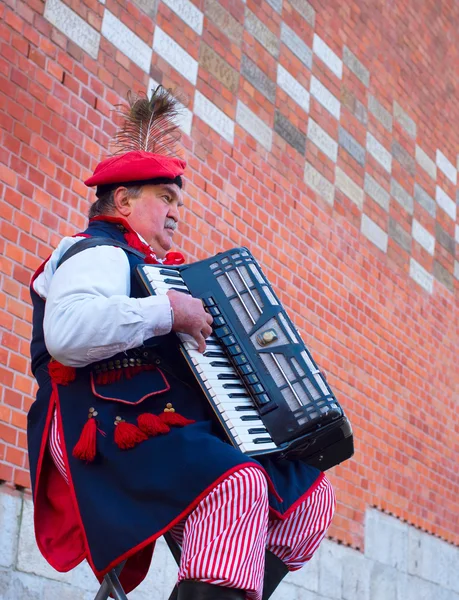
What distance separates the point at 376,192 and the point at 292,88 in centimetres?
119

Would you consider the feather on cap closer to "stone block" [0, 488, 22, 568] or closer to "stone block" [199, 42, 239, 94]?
"stone block" [0, 488, 22, 568]

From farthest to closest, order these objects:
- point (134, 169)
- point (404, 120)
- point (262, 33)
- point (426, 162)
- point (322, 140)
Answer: point (426, 162)
point (404, 120)
point (322, 140)
point (262, 33)
point (134, 169)

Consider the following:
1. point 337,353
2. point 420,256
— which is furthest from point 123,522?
point 420,256

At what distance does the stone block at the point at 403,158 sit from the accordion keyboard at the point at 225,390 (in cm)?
547

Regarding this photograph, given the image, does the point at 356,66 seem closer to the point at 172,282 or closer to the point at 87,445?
the point at 172,282

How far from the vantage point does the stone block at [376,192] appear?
24.9 ft

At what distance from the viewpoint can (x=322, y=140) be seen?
711cm

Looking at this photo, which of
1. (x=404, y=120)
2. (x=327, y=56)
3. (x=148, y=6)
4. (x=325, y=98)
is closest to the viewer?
(x=148, y=6)

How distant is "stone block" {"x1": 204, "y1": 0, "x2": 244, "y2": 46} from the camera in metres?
6.16

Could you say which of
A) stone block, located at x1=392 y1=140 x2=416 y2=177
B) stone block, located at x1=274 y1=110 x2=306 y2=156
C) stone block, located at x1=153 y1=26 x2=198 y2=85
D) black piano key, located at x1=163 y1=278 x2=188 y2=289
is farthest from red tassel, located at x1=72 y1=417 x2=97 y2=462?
stone block, located at x1=392 y1=140 x2=416 y2=177

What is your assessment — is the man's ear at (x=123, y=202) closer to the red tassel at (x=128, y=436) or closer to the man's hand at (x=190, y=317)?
the man's hand at (x=190, y=317)

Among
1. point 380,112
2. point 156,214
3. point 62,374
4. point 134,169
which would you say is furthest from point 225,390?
point 380,112

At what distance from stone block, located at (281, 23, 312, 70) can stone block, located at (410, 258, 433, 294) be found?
1.77 meters

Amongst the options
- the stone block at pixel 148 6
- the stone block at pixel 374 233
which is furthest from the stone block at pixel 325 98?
the stone block at pixel 148 6
